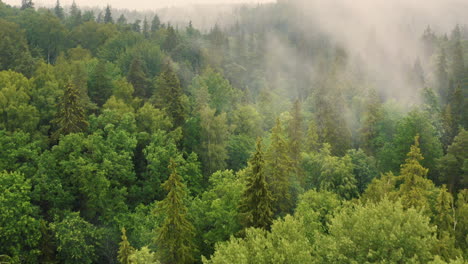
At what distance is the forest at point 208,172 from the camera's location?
26531 millimetres

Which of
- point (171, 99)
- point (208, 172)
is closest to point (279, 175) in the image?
point (208, 172)

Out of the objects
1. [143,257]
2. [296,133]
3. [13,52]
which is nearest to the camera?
[143,257]

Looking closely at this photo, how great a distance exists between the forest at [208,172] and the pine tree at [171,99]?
0.72 ft

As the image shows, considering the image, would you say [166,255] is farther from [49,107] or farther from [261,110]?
[261,110]

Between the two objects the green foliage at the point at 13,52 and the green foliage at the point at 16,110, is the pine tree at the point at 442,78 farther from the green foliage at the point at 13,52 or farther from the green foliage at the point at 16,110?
the green foliage at the point at 13,52

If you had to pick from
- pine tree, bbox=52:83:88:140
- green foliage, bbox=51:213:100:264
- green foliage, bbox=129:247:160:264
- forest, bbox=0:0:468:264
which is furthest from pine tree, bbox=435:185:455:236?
pine tree, bbox=52:83:88:140

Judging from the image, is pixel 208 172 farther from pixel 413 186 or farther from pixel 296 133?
pixel 413 186

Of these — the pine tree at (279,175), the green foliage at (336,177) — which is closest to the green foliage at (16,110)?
the pine tree at (279,175)

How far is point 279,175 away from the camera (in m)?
37.1

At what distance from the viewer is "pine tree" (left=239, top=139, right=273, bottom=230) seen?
32906 mm

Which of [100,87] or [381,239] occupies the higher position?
[100,87]

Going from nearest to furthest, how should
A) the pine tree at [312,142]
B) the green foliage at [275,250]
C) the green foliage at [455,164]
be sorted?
the green foliage at [275,250] < the green foliage at [455,164] < the pine tree at [312,142]

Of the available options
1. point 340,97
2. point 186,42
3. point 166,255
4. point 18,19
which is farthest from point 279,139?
point 18,19

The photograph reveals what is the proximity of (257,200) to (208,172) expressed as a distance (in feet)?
68.4
